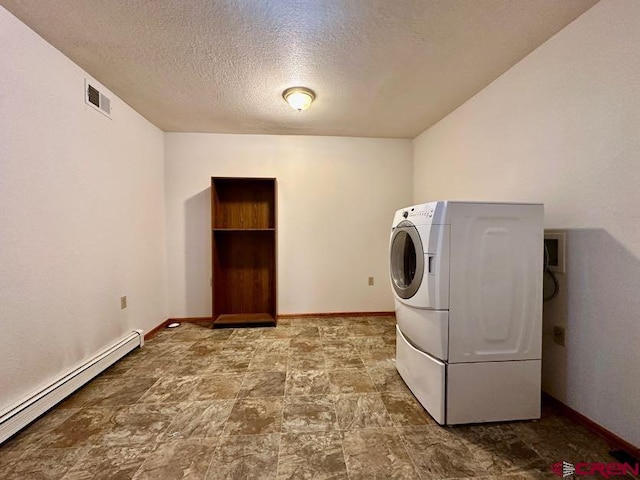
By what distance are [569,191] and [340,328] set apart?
7.35ft

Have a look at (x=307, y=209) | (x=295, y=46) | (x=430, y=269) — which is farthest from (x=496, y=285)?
(x=307, y=209)

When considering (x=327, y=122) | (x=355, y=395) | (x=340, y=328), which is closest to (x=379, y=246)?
(x=340, y=328)

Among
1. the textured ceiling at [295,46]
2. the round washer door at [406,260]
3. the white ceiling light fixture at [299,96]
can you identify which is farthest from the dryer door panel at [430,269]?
the white ceiling light fixture at [299,96]

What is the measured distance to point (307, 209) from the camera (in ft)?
10.6

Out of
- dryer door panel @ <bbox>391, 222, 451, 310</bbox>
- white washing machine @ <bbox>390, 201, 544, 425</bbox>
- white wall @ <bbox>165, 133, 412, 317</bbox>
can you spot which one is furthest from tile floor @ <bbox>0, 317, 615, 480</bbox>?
white wall @ <bbox>165, 133, 412, 317</bbox>

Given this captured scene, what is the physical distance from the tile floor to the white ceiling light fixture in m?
2.18

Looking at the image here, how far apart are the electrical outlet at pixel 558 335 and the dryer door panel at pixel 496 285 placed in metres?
0.22

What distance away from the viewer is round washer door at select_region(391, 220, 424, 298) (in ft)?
4.98

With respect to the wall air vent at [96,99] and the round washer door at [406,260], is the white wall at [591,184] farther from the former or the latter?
the wall air vent at [96,99]

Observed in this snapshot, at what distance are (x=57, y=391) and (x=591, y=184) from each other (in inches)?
129

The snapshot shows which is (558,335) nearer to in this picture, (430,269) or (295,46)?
(430,269)

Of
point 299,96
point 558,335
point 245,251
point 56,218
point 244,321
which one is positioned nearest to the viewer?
point 558,335

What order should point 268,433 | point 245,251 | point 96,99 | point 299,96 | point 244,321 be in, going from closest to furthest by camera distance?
point 268,433
point 96,99
point 299,96
point 244,321
point 245,251

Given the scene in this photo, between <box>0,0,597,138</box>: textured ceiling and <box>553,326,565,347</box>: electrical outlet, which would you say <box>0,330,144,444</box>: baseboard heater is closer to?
<box>0,0,597,138</box>: textured ceiling
